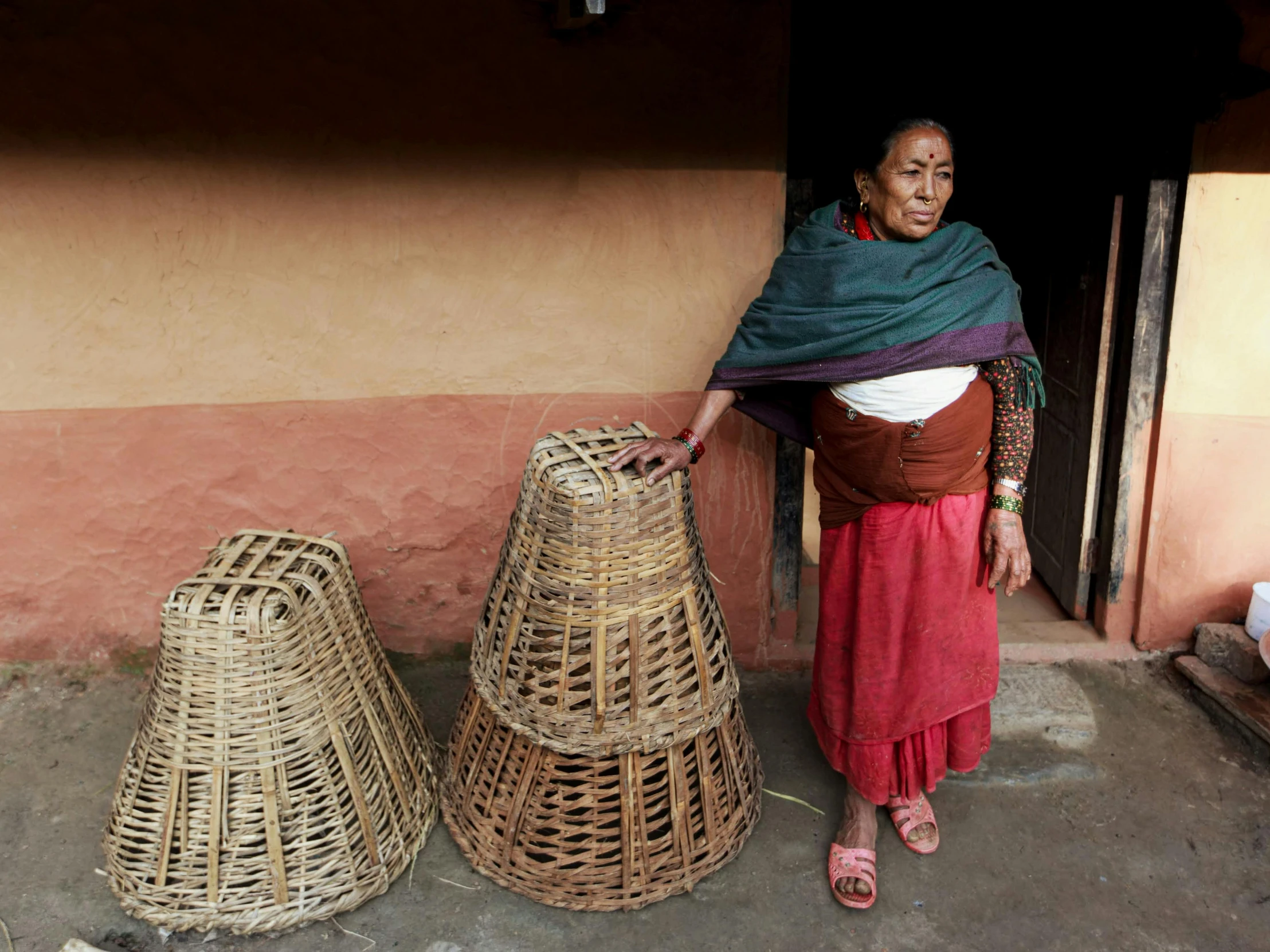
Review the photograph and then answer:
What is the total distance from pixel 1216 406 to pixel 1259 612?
77 centimetres

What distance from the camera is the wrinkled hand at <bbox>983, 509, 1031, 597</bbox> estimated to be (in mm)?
2514

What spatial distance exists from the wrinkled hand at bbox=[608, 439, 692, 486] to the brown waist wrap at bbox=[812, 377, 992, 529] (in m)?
0.43

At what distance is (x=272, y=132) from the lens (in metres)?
3.01

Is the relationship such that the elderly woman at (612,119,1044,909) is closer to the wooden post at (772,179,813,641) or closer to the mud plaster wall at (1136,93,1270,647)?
the wooden post at (772,179,813,641)

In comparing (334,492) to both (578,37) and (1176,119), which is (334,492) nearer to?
(578,37)

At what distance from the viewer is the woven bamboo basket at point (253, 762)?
7.63ft

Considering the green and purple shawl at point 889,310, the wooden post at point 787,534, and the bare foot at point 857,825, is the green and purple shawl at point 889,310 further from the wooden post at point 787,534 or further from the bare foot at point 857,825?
the bare foot at point 857,825

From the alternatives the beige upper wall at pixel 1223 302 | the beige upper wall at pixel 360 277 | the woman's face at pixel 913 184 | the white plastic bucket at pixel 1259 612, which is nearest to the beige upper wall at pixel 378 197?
the beige upper wall at pixel 360 277

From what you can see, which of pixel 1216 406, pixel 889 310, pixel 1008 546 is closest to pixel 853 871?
pixel 1008 546

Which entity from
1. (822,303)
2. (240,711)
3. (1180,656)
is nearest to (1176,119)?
(822,303)

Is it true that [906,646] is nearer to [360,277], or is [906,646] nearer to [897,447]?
[897,447]

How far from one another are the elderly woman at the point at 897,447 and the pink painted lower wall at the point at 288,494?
0.75 metres

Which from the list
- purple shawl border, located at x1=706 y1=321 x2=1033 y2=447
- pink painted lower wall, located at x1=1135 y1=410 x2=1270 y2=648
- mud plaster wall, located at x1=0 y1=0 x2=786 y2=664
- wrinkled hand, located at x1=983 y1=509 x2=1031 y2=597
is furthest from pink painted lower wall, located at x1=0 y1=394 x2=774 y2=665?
pink painted lower wall, located at x1=1135 y1=410 x2=1270 y2=648

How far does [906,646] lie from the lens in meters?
2.63
